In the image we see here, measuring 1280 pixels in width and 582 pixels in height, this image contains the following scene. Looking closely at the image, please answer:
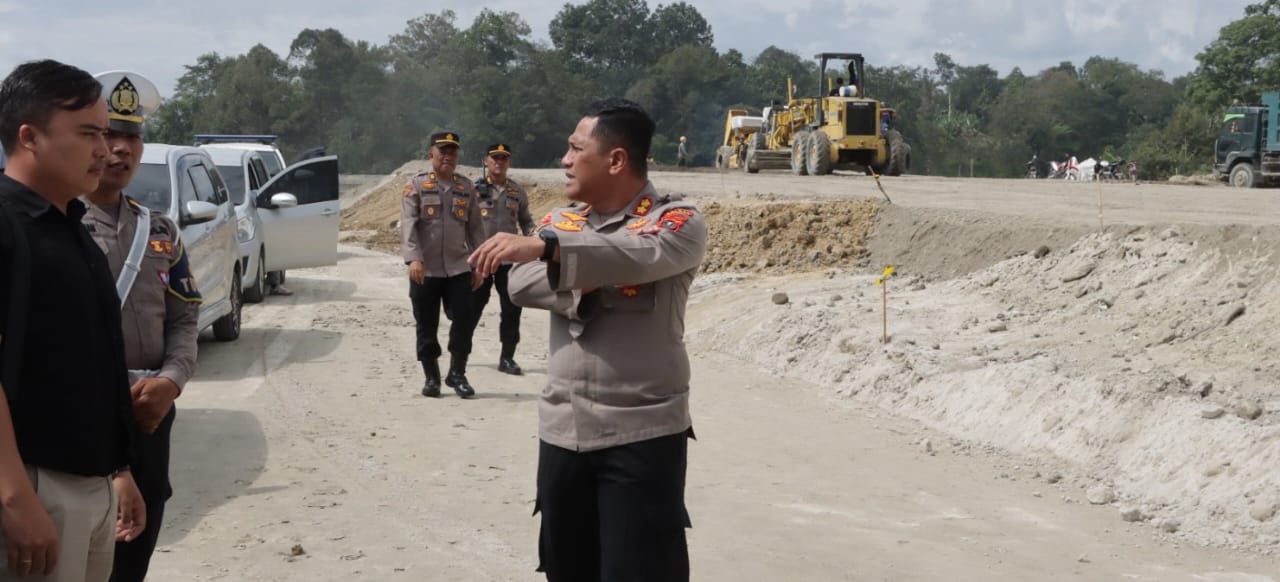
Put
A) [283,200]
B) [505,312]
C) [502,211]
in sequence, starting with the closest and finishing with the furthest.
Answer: [502,211]
[505,312]
[283,200]

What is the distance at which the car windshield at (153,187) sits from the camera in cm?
1051

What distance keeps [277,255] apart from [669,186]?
13.6m

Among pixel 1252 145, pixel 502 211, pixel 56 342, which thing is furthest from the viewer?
pixel 1252 145

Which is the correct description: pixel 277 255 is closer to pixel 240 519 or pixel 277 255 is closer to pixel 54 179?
pixel 240 519

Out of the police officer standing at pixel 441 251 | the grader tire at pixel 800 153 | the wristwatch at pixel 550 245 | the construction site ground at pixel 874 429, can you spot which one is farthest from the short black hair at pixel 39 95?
the grader tire at pixel 800 153

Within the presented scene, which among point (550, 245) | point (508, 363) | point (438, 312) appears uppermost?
point (550, 245)

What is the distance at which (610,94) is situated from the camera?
75.6m

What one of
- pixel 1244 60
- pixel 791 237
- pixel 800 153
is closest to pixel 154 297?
pixel 791 237

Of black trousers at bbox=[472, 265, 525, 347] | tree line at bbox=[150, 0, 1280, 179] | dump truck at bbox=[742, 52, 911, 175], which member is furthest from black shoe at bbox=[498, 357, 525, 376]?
tree line at bbox=[150, 0, 1280, 179]

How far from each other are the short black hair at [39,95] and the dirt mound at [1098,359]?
527 centimetres

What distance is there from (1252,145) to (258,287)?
22.5 m

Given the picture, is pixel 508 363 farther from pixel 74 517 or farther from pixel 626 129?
pixel 74 517

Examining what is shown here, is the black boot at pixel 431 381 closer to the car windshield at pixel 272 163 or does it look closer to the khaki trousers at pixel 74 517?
the khaki trousers at pixel 74 517

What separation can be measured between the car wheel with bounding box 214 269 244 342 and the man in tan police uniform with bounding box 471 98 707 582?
28.3ft
